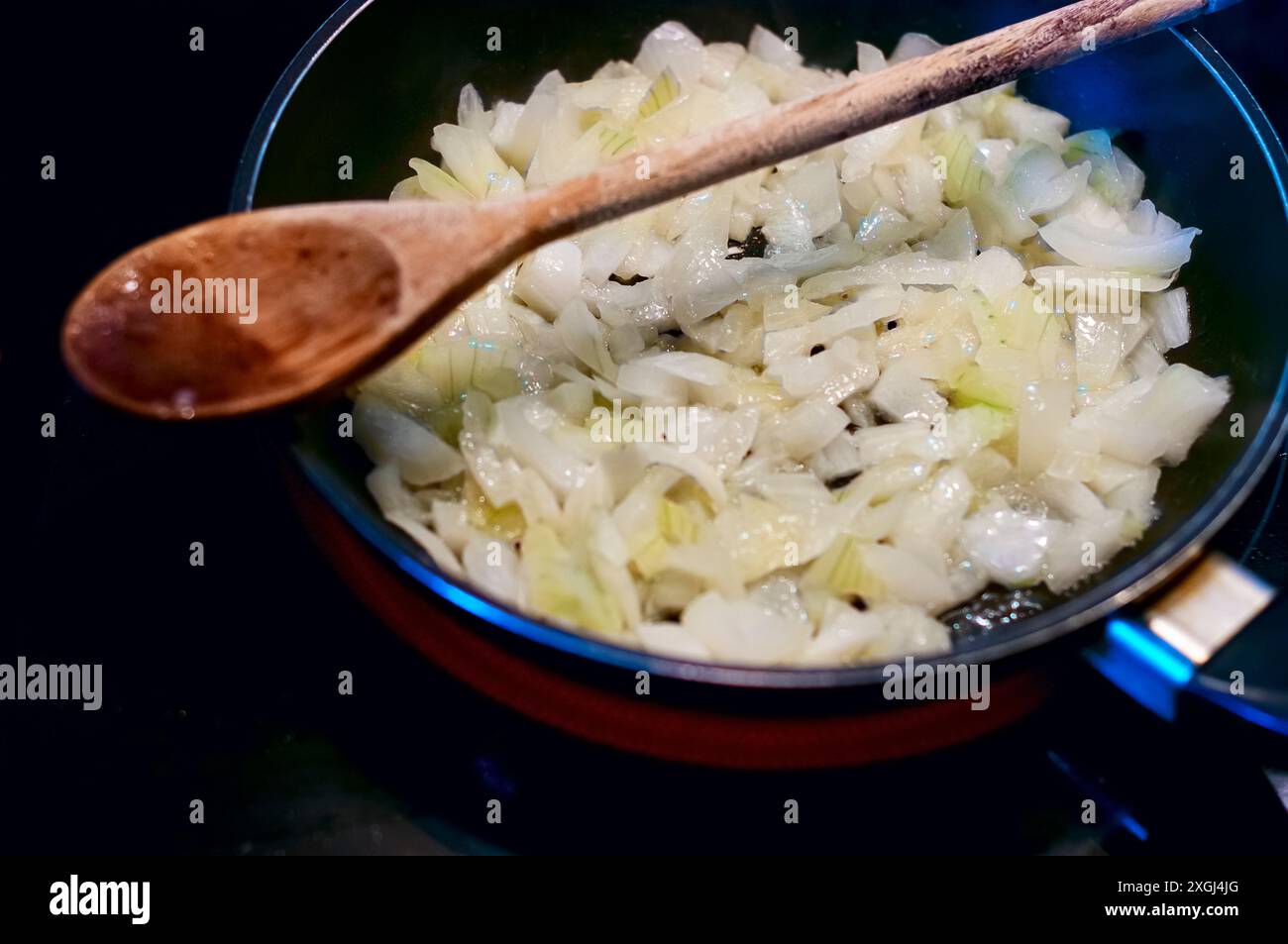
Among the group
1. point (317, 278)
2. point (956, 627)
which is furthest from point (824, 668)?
point (317, 278)

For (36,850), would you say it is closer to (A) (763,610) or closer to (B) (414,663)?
(B) (414,663)

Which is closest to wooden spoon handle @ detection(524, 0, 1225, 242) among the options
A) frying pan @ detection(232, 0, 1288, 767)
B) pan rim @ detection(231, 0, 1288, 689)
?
frying pan @ detection(232, 0, 1288, 767)

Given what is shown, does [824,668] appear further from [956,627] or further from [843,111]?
[843,111]

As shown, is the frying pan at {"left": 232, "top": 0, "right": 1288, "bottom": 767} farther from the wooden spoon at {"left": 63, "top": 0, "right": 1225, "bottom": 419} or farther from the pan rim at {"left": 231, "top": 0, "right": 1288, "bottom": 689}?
the wooden spoon at {"left": 63, "top": 0, "right": 1225, "bottom": 419}

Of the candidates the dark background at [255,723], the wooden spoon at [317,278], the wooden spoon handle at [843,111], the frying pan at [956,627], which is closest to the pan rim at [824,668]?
the frying pan at [956,627]

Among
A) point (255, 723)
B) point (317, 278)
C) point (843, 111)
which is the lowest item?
point (255, 723)

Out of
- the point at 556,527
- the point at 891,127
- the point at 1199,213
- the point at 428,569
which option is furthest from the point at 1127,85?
the point at 428,569
